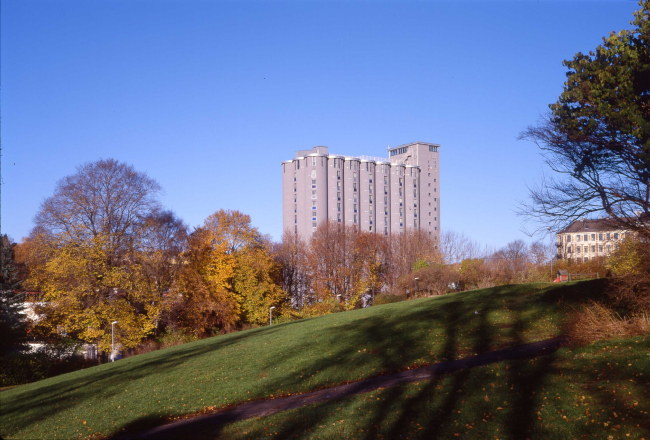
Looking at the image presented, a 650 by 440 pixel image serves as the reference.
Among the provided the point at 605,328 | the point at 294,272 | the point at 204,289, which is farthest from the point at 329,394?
the point at 294,272

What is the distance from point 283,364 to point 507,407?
410 inches

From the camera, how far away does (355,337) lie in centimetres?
2164

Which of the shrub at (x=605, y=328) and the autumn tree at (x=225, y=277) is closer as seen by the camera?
the shrub at (x=605, y=328)

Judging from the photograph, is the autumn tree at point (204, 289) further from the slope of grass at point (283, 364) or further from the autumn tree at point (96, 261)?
the slope of grass at point (283, 364)

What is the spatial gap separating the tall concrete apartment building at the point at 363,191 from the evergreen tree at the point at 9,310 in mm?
71680

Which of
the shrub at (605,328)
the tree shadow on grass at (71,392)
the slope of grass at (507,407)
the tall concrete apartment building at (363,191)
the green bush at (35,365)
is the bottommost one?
the green bush at (35,365)

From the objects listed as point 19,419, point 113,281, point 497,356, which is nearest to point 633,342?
point 497,356

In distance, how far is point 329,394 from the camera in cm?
1320

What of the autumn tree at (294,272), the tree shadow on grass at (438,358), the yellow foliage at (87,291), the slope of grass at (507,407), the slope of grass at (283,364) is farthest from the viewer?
the autumn tree at (294,272)

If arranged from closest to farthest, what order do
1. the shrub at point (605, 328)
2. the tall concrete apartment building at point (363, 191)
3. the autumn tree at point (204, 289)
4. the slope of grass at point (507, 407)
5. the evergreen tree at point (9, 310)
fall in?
the slope of grass at point (507, 407) < the shrub at point (605, 328) < the evergreen tree at point (9, 310) < the autumn tree at point (204, 289) < the tall concrete apartment building at point (363, 191)

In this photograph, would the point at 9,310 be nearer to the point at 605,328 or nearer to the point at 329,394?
the point at 329,394

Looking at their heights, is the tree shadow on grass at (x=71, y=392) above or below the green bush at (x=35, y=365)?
above

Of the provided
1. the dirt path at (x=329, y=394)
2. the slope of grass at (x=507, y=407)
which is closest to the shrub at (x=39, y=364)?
the dirt path at (x=329, y=394)

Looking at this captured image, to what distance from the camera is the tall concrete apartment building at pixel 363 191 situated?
112625 millimetres
